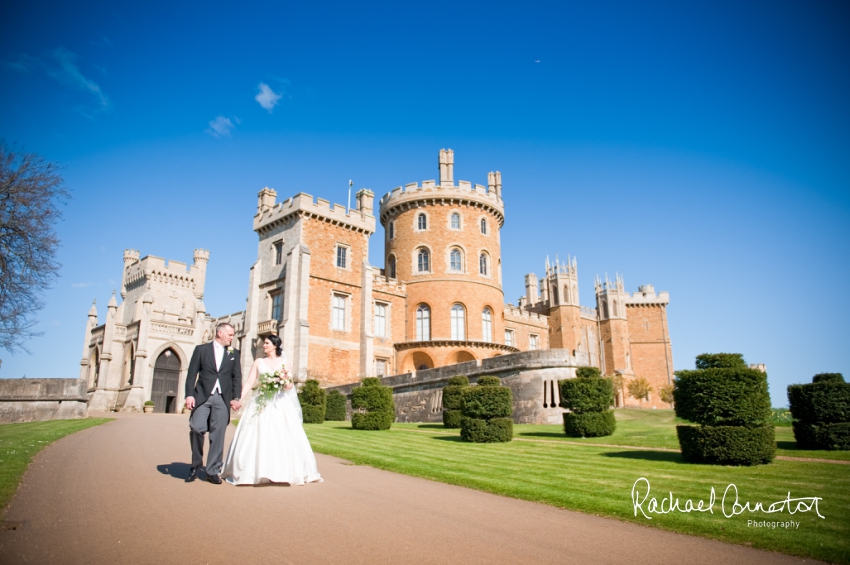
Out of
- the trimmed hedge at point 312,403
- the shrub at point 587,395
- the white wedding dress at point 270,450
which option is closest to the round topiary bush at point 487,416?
the shrub at point 587,395

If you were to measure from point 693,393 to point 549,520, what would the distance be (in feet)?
19.8

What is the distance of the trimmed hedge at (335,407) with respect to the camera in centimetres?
2528

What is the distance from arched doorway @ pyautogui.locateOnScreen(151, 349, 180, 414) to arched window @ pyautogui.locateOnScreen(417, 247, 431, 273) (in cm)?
1932

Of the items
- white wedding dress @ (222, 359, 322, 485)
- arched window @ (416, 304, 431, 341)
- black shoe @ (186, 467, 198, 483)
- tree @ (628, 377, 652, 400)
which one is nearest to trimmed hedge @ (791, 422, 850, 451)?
white wedding dress @ (222, 359, 322, 485)

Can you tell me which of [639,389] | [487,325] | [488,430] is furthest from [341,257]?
[639,389]

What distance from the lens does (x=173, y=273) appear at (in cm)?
4491

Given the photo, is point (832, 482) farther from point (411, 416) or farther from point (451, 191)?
point (451, 191)

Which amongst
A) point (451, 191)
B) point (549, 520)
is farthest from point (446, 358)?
point (549, 520)

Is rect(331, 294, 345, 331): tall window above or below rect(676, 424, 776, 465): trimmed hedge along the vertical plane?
above

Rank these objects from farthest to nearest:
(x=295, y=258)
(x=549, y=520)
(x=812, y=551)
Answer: (x=295, y=258) < (x=549, y=520) < (x=812, y=551)

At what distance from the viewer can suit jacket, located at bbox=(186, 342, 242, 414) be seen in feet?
23.8

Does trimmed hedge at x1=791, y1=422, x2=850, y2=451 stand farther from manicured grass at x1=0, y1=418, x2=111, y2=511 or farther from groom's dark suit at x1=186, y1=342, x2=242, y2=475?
manicured grass at x1=0, y1=418, x2=111, y2=511

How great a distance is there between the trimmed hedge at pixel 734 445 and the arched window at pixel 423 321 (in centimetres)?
2496

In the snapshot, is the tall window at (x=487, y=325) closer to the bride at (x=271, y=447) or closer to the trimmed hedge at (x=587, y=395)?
the trimmed hedge at (x=587, y=395)
